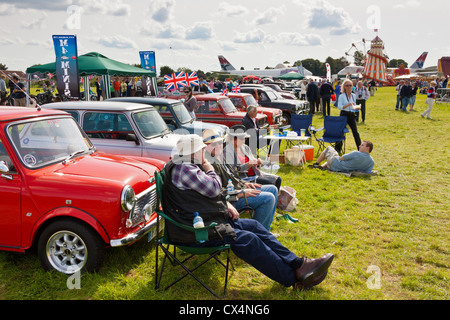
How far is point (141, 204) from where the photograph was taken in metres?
4.12

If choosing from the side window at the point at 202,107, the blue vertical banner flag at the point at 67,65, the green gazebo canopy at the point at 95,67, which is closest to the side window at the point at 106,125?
the side window at the point at 202,107

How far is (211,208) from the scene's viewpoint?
11.5ft

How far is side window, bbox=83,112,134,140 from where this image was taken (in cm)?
668

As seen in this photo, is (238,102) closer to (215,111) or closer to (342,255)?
(215,111)

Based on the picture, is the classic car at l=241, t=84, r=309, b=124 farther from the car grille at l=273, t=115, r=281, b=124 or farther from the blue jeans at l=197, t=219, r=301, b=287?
the blue jeans at l=197, t=219, r=301, b=287

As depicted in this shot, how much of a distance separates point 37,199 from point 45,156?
631 mm

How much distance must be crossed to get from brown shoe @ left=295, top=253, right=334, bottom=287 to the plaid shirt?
47.7 inches

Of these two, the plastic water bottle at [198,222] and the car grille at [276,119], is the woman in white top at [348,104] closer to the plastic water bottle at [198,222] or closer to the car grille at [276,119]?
the car grille at [276,119]

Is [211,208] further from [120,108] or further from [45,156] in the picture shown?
[120,108]

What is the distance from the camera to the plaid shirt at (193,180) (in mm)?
3428

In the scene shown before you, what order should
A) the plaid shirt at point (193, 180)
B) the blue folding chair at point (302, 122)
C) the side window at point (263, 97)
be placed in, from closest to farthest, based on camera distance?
the plaid shirt at point (193, 180) → the blue folding chair at point (302, 122) → the side window at point (263, 97)

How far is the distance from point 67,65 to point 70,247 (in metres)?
10.9

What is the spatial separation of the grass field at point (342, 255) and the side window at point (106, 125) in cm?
268

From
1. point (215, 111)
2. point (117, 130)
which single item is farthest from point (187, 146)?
point (215, 111)
